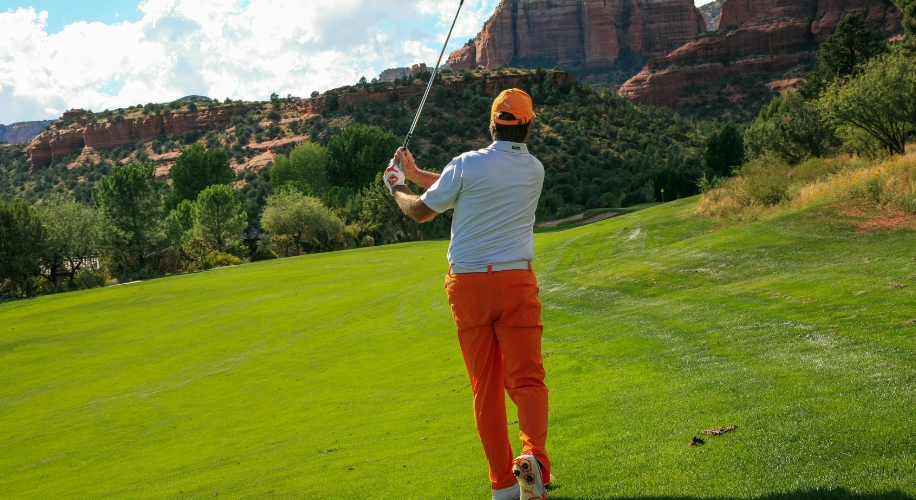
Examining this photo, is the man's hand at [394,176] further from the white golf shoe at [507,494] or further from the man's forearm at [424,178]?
the white golf shoe at [507,494]

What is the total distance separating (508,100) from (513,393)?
2.05 metres

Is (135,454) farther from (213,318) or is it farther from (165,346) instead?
(213,318)

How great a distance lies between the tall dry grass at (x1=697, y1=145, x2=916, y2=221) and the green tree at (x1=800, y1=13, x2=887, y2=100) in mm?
29250

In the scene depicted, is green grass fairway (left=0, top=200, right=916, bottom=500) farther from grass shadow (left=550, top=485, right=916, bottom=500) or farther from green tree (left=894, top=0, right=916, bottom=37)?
green tree (left=894, top=0, right=916, bottom=37)

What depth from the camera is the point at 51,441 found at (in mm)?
12148

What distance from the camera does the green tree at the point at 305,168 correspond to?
302 feet

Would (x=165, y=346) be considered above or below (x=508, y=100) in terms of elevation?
below

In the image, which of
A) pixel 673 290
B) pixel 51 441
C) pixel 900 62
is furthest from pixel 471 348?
pixel 900 62

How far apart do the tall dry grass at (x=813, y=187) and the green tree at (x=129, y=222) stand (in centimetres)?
4200

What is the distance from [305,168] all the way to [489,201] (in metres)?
90.9

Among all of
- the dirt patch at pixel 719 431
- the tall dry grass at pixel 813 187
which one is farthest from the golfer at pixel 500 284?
the tall dry grass at pixel 813 187

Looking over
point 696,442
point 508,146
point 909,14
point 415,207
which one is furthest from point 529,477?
point 909,14

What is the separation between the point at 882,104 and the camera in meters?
32.3

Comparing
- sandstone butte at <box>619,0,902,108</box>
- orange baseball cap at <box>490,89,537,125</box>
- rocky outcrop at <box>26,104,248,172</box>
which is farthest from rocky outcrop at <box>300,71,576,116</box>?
orange baseball cap at <box>490,89,537,125</box>
